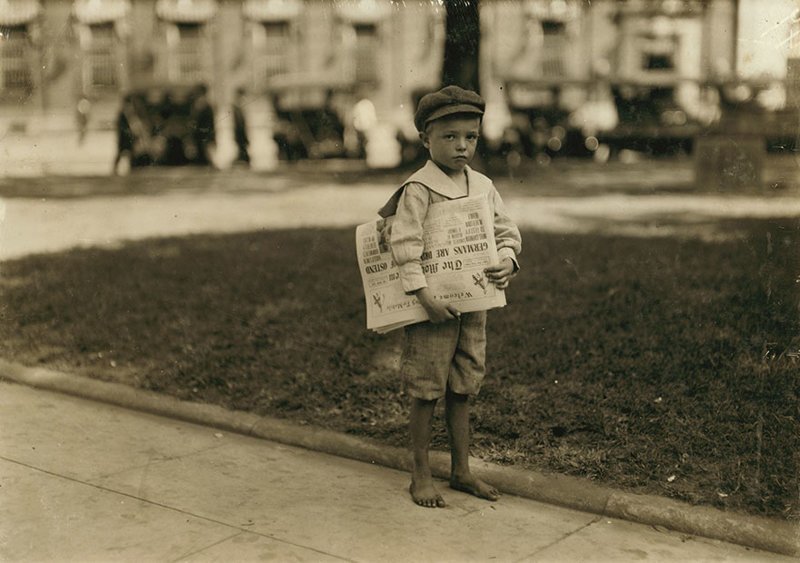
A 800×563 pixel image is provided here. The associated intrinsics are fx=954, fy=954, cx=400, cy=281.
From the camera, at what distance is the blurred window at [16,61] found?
71.4ft

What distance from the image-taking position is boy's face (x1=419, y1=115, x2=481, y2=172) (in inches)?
154

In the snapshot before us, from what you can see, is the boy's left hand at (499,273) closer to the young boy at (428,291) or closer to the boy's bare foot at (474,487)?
the young boy at (428,291)

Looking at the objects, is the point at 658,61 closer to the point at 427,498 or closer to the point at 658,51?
the point at 658,51

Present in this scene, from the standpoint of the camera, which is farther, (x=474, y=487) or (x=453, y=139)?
(x=474, y=487)

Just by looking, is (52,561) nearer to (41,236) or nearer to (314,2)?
(41,236)

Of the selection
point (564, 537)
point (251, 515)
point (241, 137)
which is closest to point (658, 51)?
point (241, 137)

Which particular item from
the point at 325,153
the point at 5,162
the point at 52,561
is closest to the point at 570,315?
the point at 52,561

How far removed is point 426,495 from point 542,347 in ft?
6.45

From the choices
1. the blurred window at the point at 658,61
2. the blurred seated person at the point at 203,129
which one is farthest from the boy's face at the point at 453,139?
the blurred window at the point at 658,61

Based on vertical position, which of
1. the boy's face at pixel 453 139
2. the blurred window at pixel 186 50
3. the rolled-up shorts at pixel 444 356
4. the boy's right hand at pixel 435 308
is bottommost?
the rolled-up shorts at pixel 444 356

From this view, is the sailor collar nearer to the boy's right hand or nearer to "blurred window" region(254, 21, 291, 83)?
the boy's right hand

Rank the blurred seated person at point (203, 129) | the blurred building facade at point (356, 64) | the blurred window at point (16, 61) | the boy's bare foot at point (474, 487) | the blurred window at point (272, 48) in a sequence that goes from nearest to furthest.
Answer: the boy's bare foot at point (474, 487), the blurred seated person at point (203, 129), the blurred window at point (16, 61), the blurred building facade at point (356, 64), the blurred window at point (272, 48)

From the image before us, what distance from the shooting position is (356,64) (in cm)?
2558

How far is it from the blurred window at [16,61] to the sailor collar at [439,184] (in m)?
18.5
